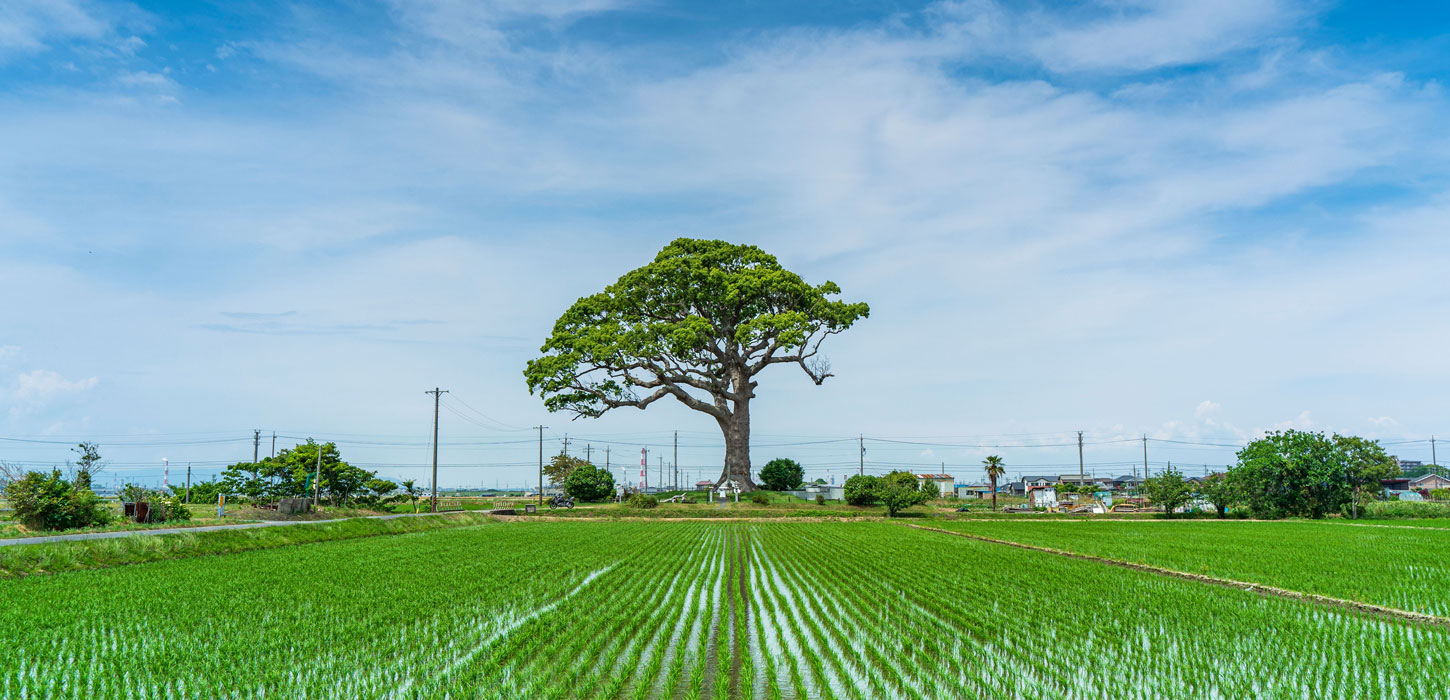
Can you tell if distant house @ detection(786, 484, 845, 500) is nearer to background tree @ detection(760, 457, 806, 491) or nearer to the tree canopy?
background tree @ detection(760, 457, 806, 491)

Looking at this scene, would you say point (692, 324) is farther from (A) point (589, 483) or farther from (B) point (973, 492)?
(B) point (973, 492)

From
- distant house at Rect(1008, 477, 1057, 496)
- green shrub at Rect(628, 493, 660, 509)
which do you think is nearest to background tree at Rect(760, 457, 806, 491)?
green shrub at Rect(628, 493, 660, 509)

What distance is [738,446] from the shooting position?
187ft

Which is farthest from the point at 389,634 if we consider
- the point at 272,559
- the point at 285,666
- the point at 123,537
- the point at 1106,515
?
the point at 1106,515

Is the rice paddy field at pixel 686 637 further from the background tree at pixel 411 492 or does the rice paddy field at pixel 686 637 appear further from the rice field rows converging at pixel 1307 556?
the background tree at pixel 411 492

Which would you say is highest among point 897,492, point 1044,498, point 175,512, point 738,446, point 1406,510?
point 738,446

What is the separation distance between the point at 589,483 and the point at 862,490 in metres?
23.5

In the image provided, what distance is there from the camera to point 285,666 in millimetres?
Answer: 9070

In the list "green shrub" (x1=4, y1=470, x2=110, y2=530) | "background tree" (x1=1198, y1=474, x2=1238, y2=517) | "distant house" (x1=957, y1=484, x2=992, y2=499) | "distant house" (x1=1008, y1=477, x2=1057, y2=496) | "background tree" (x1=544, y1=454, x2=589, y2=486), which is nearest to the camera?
"green shrub" (x1=4, y1=470, x2=110, y2=530)

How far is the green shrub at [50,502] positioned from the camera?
28078 mm

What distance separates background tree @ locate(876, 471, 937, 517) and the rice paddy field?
35.4 meters

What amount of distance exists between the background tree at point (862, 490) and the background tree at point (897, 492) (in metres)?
1.12

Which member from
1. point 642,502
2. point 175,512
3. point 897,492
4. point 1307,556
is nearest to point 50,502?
point 175,512

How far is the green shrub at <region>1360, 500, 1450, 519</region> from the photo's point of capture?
53.7m
